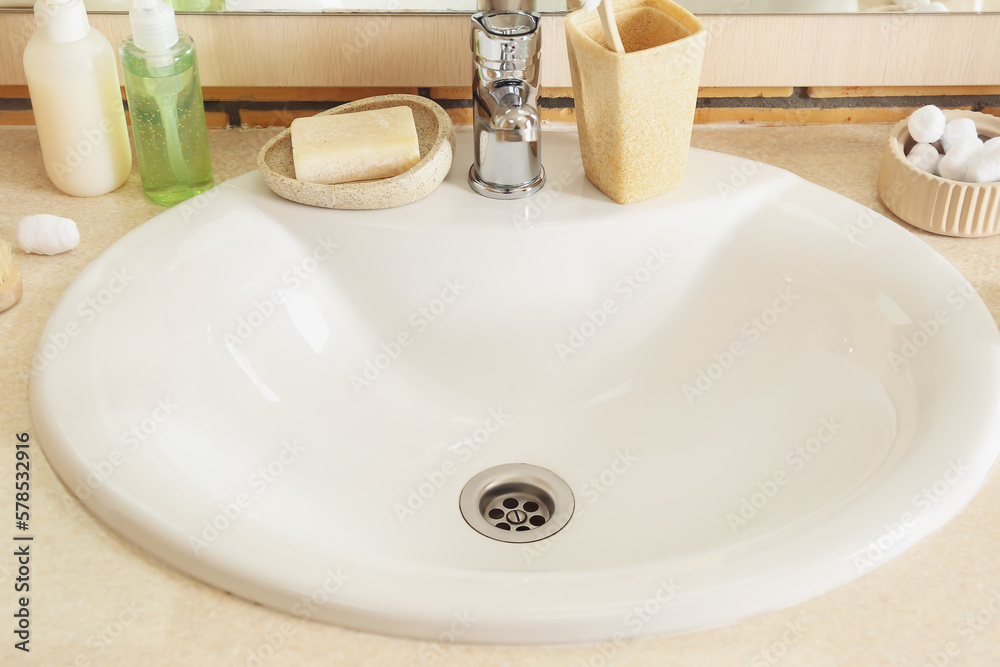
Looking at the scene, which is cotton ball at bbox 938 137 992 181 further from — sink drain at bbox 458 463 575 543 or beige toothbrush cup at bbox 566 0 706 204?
sink drain at bbox 458 463 575 543

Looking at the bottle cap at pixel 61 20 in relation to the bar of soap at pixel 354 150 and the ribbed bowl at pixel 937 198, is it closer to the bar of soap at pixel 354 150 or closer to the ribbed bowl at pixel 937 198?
the bar of soap at pixel 354 150

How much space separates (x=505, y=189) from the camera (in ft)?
2.41

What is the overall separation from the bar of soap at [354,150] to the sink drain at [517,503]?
9.8 inches

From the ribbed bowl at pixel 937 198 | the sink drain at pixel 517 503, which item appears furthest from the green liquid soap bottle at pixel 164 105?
the ribbed bowl at pixel 937 198

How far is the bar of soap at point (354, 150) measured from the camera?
2.30 ft

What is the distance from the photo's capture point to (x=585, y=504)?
0.67 metres

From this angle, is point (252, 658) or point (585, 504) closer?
point (252, 658)

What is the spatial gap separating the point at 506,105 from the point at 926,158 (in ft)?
1.13

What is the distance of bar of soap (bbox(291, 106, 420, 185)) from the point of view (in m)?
0.70

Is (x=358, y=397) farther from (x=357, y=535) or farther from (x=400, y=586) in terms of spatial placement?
(x=400, y=586)

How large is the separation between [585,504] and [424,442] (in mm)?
134

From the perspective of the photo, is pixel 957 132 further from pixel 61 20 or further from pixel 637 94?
pixel 61 20

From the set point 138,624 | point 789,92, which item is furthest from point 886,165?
point 138,624

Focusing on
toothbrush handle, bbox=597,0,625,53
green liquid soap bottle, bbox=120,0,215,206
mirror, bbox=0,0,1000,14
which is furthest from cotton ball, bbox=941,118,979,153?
green liquid soap bottle, bbox=120,0,215,206
